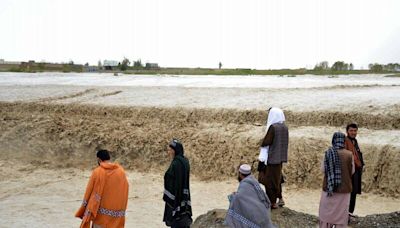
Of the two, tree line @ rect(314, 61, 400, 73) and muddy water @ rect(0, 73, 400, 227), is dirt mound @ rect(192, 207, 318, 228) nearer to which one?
muddy water @ rect(0, 73, 400, 227)

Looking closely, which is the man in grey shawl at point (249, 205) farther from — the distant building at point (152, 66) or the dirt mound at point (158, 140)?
the distant building at point (152, 66)

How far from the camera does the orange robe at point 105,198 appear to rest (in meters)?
5.63

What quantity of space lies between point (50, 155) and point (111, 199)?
33.0ft

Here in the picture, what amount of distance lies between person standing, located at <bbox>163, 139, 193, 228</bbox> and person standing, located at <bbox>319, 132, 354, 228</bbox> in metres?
1.90

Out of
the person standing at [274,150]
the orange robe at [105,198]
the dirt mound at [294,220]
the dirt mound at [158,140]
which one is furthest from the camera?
the dirt mound at [158,140]

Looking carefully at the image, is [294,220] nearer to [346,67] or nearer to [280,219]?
[280,219]

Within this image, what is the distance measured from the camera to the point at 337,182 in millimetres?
6004

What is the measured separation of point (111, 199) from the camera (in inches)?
227

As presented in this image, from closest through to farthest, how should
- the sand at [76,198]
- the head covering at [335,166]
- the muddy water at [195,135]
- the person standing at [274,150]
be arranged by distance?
1. the head covering at [335,166]
2. the person standing at [274,150]
3. the sand at [76,198]
4. the muddy water at [195,135]

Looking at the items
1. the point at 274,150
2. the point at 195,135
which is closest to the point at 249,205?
the point at 274,150

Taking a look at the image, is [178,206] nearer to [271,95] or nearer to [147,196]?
[147,196]

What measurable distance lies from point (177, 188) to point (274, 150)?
1.87 m

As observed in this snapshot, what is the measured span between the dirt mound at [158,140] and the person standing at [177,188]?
6330mm

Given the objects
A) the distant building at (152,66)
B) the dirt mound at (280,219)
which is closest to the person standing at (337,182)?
the dirt mound at (280,219)
